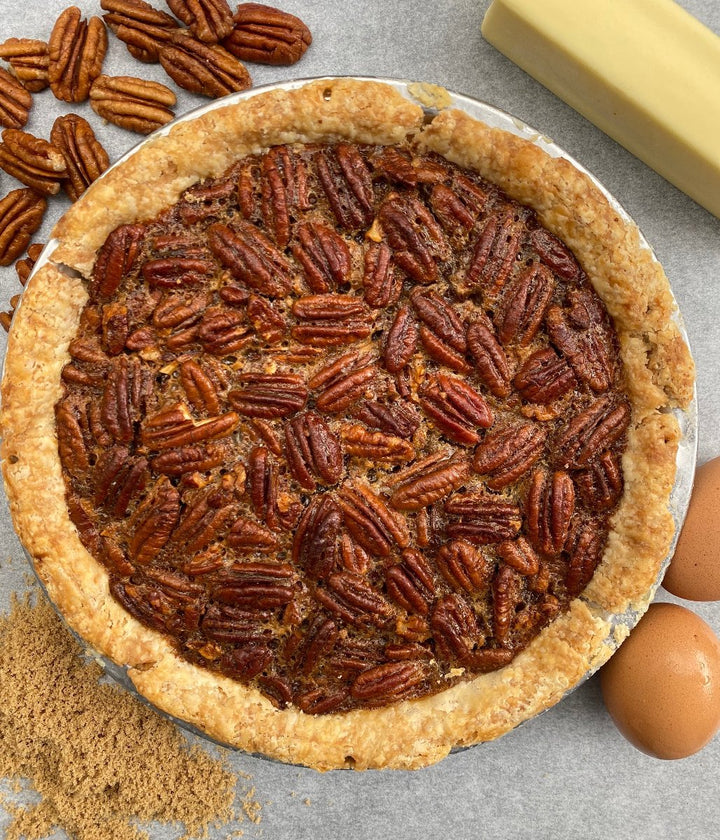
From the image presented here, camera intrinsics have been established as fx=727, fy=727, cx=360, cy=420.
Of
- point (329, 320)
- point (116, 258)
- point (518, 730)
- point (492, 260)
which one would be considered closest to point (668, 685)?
point (518, 730)

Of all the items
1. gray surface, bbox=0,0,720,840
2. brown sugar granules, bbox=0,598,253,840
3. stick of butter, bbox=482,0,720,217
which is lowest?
brown sugar granules, bbox=0,598,253,840

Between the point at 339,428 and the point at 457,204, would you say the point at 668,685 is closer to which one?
the point at 339,428

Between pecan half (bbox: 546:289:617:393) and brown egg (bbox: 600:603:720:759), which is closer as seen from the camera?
pecan half (bbox: 546:289:617:393)

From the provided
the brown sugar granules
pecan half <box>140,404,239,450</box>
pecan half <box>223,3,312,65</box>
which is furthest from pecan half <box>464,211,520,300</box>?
the brown sugar granules

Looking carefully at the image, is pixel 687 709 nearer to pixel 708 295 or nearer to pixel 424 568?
pixel 424 568

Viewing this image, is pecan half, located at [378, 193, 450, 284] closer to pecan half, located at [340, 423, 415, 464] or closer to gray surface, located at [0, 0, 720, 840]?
pecan half, located at [340, 423, 415, 464]

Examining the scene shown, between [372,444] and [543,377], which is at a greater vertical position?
[543,377]


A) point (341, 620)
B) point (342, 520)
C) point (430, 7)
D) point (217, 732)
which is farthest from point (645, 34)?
point (217, 732)

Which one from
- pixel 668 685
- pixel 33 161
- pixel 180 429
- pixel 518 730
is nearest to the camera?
pixel 180 429
